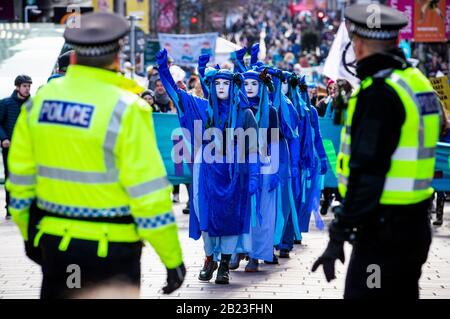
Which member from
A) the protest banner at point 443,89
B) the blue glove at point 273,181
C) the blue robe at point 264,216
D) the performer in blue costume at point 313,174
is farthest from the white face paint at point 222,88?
the protest banner at point 443,89

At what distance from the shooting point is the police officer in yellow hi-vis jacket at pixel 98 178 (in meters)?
4.79

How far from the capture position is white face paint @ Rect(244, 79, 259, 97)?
10.2m

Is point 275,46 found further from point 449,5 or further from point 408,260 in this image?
point 408,260

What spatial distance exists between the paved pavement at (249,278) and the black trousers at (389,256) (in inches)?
143

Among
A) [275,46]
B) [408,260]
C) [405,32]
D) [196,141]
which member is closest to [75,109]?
[408,260]

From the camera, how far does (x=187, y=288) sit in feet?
30.2

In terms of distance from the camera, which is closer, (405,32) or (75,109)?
(75,109)

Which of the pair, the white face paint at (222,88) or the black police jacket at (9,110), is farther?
the black police jacket at (9,110)

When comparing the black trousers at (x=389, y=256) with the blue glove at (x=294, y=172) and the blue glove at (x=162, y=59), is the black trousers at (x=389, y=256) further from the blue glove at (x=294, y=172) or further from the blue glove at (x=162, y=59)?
the blue glove at (x=294, y=172)

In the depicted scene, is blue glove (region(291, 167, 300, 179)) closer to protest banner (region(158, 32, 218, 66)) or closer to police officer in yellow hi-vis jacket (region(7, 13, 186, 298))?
police officer in yellow hi-vis jacket (region(7, 13, 186, 298))

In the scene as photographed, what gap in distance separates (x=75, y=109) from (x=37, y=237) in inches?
24.7

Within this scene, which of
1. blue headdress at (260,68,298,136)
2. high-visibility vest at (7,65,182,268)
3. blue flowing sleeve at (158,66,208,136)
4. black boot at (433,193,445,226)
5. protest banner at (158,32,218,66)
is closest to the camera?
high-visibility vest at (7,65,182,268)

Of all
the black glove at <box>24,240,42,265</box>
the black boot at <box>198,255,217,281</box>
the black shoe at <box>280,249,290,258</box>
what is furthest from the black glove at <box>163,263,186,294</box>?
the black shoe at <box>280,249,290,258</box>
